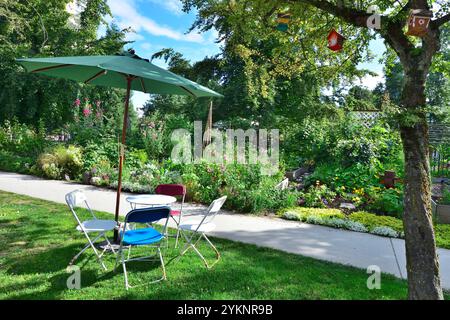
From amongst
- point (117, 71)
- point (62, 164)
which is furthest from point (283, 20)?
point (62, 164)

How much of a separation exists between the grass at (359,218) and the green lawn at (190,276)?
5.69 feet

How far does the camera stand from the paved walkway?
4.29m

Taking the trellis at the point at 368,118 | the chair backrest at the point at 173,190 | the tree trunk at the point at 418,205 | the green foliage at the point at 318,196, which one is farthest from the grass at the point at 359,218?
the tree trunk at the point at 418,205

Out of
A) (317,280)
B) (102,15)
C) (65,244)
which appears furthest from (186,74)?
(317,280)

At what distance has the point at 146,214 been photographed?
3.43 m

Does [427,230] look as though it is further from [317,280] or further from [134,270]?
[134,270]

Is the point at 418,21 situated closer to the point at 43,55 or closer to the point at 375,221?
the point at 375,221

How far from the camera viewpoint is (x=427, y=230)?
2715 mm

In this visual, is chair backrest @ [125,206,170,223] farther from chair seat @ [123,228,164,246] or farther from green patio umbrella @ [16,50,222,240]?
green patio umbrella @ [16,50,222,240]

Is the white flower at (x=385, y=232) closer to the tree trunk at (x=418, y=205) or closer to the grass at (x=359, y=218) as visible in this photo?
the grass at (x=359, y=218)

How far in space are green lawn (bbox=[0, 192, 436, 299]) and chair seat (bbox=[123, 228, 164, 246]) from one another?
383 mm

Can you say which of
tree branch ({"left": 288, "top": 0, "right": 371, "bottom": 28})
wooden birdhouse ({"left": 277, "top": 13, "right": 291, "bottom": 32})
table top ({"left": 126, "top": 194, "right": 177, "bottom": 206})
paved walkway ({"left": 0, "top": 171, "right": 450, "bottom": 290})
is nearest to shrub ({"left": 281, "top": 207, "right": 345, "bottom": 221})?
paved walkway ({"left": 0, "top": 171, "right": 450, "bottom": 290})

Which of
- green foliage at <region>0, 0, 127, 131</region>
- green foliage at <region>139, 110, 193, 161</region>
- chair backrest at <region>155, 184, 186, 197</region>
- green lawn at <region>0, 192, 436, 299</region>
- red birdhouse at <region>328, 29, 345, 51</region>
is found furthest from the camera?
green foliage at <region>0, 0, 127, 131</region>
